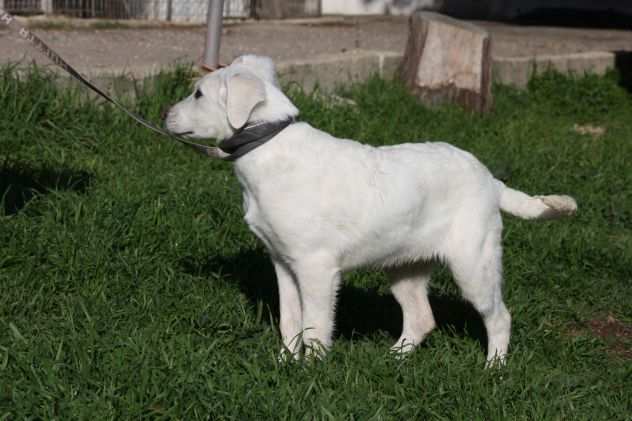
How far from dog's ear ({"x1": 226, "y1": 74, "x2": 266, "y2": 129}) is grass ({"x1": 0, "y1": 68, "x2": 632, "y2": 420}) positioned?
0.93 meters

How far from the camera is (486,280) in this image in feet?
13.3

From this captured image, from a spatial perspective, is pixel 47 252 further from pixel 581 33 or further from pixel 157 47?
pixel 581 33

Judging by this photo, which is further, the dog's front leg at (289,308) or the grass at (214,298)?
the dog's front leg at (289,308)

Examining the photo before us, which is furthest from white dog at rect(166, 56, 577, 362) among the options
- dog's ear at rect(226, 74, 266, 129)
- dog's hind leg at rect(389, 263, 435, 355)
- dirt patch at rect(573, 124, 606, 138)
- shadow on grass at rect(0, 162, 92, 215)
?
dirt patch at rect(573, 124, 606, 138)

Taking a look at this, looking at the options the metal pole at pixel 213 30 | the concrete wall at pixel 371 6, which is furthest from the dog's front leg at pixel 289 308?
the concrete wall at pixel 371 6

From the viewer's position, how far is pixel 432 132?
25.2 ft

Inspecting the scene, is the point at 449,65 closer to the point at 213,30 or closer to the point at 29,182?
the point at 213,30

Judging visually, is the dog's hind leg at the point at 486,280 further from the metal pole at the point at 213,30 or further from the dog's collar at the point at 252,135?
the metal pole at the point at 213,30

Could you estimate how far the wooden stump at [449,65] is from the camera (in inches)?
340

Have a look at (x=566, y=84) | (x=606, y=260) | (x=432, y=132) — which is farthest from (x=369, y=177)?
(x=566, y=84)

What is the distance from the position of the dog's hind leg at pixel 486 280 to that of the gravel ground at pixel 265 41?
361 centimetres

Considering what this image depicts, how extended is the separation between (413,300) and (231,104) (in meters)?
1.35

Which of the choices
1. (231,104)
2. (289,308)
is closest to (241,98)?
(231,104)

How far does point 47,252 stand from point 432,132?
3910 millimetres
